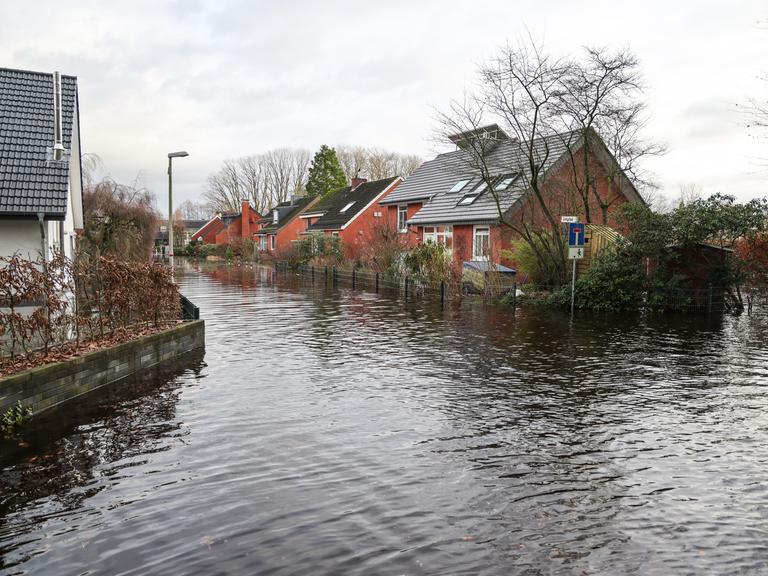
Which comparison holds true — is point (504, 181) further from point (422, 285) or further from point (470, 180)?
point (422, 285)

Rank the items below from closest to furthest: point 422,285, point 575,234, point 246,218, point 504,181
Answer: point 575,234, point 422,285, point 504,181, point 246,218

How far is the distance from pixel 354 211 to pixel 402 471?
46.5 m

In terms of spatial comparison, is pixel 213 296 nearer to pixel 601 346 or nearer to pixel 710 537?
pixel 601 346

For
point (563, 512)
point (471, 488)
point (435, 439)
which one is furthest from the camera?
point (435, 439)

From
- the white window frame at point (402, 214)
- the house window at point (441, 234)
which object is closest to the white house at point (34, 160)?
the house window at point (441, 234)

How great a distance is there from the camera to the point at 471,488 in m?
6.23

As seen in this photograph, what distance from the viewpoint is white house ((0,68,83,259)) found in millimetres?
14930

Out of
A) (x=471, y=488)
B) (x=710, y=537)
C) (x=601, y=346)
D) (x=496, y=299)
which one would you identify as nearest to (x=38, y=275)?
(x=471, y=488)

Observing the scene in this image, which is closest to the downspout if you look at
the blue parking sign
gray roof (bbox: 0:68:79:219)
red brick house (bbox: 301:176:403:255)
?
gray roof (bbox: 0:68:79:219)

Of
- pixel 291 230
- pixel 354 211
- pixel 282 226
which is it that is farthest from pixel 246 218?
pixel 354 211

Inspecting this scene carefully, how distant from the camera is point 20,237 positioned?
15.1 metres

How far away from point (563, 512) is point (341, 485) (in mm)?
2142

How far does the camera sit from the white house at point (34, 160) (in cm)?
1493

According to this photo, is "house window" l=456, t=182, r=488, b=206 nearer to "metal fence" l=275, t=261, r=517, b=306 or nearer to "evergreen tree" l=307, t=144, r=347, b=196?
"metal fence" l=275, t=261, r=517, b=306
